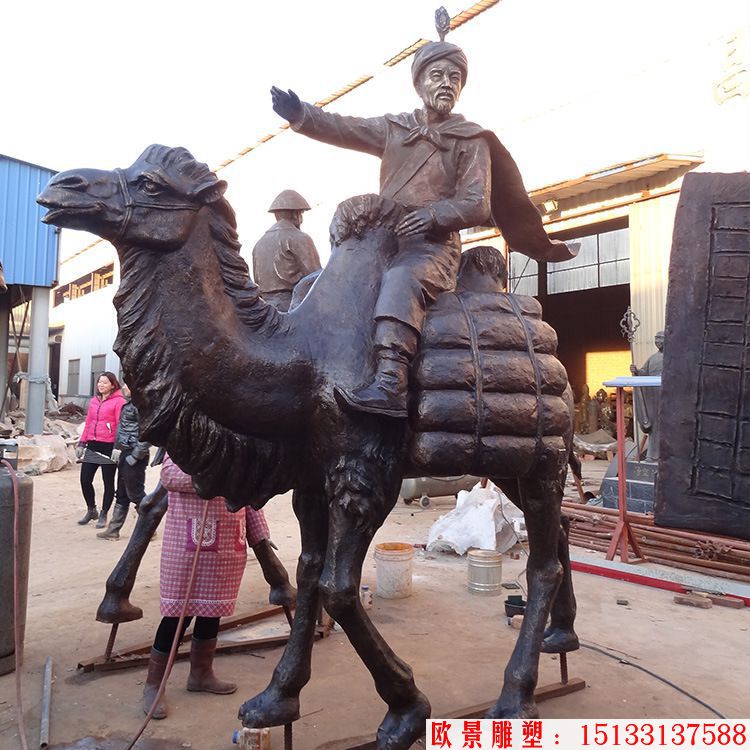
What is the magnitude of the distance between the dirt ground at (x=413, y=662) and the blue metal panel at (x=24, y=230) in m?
9.81

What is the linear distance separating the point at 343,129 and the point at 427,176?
41 cm

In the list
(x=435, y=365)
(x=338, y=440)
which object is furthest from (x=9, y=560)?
(x=435, y=365)

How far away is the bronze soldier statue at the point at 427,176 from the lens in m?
2.28

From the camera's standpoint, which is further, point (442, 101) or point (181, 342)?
point (442, 101)

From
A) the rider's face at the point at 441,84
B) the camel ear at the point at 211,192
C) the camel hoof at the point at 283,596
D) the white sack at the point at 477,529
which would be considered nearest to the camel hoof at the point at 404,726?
the camel hoof at the point at 283,596

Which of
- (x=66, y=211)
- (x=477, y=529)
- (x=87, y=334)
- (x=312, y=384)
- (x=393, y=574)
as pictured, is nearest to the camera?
(x=66, y=211)

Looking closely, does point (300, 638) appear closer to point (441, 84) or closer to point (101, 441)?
point (441, 84)

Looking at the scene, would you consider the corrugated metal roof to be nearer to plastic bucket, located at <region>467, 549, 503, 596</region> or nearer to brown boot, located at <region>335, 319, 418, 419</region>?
plastic bucket, located at <region>467, 549, 503, 596</region>

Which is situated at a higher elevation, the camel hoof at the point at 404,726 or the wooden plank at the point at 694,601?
the camel hoof at the point at 404,726

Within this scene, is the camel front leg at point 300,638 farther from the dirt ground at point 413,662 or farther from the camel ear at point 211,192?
the camel ear at point 211,192

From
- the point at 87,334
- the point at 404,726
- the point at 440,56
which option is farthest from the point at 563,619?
the point at 87,334

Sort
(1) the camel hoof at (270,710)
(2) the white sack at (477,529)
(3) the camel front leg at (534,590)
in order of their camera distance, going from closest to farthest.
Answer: (1) the camel hoof at (270,710)
(3) the camel front leg at (534,590)
(2) the white sack at (477,529)

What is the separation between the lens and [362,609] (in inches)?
88.7

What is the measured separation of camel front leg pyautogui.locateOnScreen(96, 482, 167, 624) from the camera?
3.45 m
